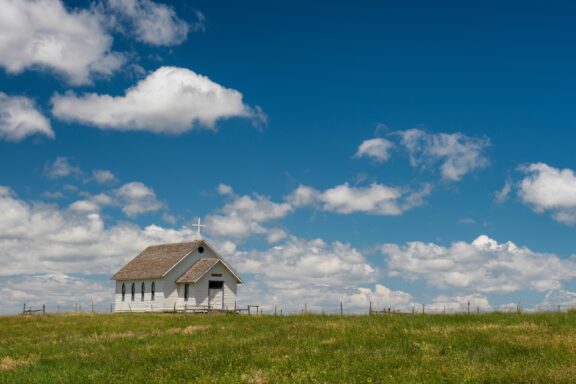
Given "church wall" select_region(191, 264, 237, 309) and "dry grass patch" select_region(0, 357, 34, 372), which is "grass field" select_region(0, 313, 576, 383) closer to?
"dry grass patch" select_region(0, 357, 34, 372)

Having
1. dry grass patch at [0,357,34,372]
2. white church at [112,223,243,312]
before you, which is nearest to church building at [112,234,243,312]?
→ white church at [112,223,243,312]

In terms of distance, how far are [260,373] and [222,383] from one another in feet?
4.68

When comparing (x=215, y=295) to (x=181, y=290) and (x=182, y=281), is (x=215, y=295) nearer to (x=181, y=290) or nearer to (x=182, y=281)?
(x=181, y=290)

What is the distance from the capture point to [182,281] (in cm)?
6450

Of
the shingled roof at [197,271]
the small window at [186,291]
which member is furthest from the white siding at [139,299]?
the shingled roof at [197,271]

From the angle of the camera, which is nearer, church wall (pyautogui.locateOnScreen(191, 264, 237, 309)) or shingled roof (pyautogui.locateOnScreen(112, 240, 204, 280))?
church wall (pyautogui.locateOnScreen(191, 264, 237, 309))

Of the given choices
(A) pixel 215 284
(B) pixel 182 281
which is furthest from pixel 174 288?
(A) pixel 215 284

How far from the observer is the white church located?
6494 centimetres

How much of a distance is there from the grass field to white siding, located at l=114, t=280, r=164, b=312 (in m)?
32.7

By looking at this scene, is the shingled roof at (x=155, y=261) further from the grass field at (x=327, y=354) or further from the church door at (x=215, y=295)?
the grass field at (x=327, y=354)

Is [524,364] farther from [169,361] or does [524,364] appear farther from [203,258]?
[203,258]

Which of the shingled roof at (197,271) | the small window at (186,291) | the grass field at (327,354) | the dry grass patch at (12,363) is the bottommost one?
the dry grass patch at (12,363)

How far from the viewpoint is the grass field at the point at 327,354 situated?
57.9 feet

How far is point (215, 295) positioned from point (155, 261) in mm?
8542
